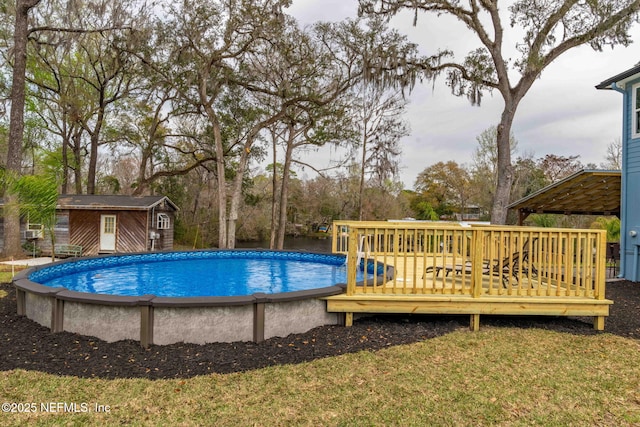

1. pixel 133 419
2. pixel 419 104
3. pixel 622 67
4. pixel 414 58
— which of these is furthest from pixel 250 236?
pixel 133 419

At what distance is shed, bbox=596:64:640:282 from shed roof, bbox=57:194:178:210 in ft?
52.6

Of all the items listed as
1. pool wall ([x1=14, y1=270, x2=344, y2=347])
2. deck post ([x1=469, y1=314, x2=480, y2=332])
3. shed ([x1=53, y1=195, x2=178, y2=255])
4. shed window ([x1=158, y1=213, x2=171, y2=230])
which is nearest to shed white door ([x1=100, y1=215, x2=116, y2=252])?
shed ([x1=53, y1=195, x2=178, y2=255])

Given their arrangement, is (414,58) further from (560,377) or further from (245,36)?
(560,377)

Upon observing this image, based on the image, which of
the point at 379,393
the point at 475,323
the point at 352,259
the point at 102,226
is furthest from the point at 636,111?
the point at 102,226

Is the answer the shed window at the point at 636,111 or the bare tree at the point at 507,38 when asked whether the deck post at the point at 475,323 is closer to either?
the bare tree at the point at 507,38

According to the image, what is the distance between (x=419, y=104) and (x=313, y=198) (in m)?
10.6

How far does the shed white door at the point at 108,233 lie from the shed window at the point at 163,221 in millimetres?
1835

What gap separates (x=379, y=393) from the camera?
306 centimetres

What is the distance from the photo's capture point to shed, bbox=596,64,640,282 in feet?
28.7

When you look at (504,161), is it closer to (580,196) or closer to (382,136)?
(580,196)

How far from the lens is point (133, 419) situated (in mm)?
2648

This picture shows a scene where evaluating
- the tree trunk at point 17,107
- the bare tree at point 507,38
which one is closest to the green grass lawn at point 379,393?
the bare tree at point 507,38

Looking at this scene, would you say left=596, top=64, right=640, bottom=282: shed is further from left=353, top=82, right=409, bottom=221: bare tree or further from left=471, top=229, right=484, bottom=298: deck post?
left=353, top=82, right=409, bottom=221: bare tree

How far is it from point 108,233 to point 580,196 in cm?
1753
